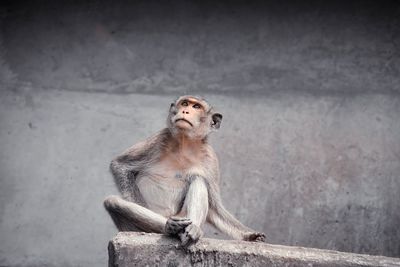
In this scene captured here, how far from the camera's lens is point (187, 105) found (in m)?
7.44

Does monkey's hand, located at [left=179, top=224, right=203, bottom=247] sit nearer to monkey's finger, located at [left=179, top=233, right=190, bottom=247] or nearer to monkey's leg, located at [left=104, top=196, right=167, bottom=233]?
monkey's finger, located at [left=179, top=233, right=190, bottom=247]

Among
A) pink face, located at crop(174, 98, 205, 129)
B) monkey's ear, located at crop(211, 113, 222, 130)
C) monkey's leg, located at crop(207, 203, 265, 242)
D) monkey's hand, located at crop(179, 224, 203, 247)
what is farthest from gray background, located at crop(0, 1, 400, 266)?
monkey's hand, located at crop(179, 224, 203, 247)

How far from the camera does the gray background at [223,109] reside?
926cm

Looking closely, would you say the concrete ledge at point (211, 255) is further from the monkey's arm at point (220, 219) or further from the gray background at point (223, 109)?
the gray background at point (223, 109)

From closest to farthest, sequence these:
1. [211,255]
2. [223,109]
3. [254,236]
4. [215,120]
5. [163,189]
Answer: [211,255], [254,236], [163,189], [215,120], [223,109]

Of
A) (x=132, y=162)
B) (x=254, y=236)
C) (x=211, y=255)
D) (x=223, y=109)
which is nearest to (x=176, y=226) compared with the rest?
→ (x=211, y=255)

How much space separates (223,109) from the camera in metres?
9.67

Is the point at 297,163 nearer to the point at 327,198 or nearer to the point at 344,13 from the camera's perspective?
the point at 327,198

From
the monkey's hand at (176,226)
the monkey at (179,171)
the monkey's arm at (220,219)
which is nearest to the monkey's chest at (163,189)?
the monkey at (179,171)

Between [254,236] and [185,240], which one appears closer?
[185,240]

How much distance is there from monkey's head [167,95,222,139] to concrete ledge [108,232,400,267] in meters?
1.69

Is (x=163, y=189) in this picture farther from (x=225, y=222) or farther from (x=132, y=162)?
(x=225, y=222)

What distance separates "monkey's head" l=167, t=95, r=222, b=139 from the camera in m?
7.20

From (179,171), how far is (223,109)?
2.55 metres
